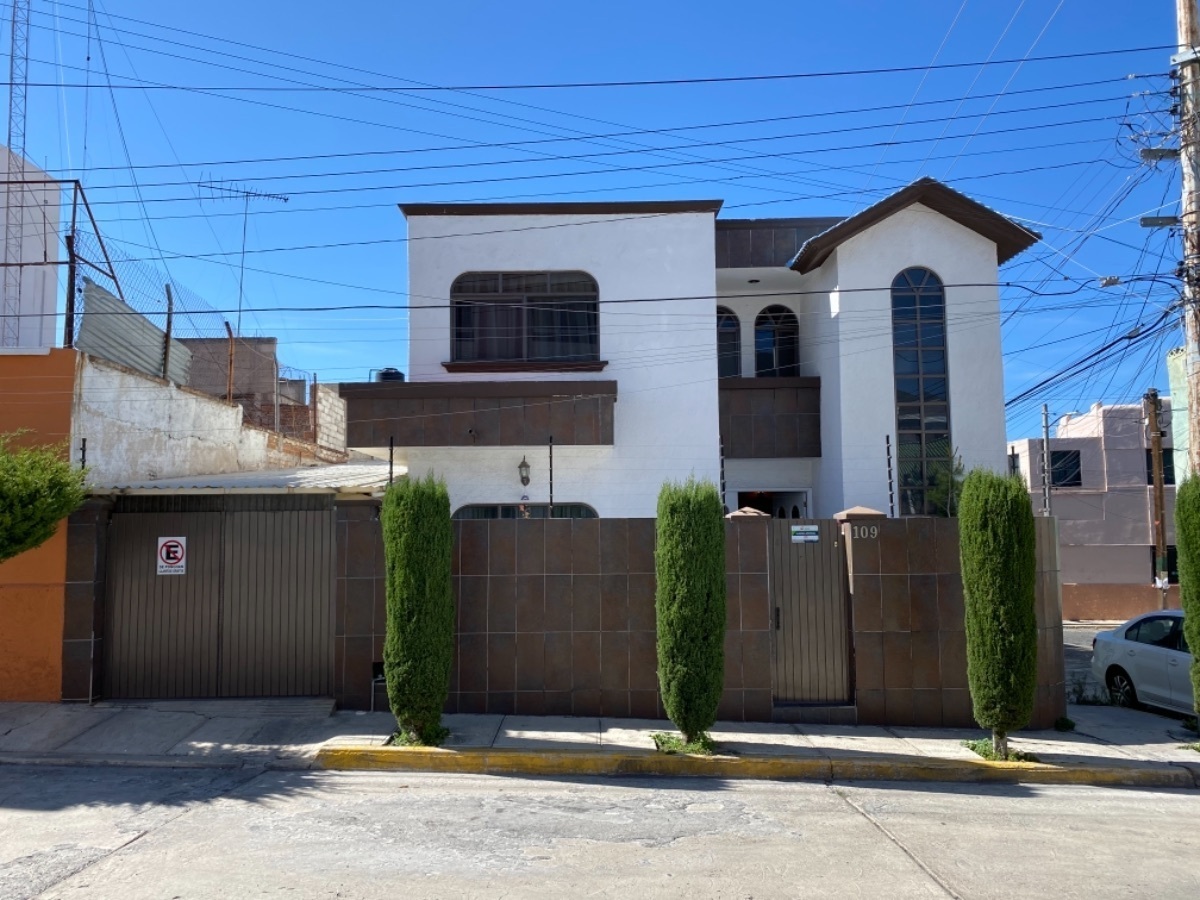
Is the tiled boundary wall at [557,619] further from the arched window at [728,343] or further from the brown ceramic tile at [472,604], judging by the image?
the arched window at [728,343]

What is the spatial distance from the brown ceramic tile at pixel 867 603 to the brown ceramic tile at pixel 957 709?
108 centimetres

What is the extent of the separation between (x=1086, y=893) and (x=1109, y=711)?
276 inches

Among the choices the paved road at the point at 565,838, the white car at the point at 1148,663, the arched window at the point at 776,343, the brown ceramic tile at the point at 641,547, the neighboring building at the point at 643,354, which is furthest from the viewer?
the arched window at the point at 776,343

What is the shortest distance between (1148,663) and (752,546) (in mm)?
5560

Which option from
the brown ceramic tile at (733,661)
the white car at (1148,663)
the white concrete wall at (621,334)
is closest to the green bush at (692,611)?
the brown ceramic tile at (733,661)

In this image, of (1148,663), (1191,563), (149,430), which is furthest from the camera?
(149,430)

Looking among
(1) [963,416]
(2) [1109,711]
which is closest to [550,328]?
(1) [963,416]

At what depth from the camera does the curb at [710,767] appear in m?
8.66

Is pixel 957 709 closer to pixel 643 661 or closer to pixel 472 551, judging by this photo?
pixel 643 661

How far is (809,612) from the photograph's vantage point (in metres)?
10.6

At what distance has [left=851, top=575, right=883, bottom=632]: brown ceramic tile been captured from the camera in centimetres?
1041

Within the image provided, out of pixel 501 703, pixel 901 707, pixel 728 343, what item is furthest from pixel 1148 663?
pixel 728 343

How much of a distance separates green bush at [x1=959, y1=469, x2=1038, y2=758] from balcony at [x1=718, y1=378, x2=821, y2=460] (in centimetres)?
729

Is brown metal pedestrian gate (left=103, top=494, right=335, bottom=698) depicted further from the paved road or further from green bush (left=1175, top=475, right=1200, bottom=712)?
green bush (left=1175, top=475, right=1200, bottom=712)
